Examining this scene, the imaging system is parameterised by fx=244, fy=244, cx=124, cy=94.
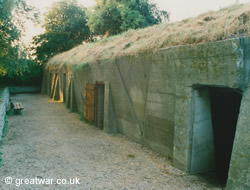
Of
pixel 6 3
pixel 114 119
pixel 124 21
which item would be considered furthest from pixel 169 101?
pixel 124 21

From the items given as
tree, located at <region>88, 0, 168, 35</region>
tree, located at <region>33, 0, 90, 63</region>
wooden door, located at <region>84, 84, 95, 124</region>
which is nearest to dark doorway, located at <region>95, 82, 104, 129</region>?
wooden door, located at <region>84, 84, 95, 124</region>

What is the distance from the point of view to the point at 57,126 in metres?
10.2

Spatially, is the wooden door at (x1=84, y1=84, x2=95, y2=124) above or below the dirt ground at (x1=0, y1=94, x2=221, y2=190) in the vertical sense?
above

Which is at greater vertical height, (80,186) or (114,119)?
(114,119)

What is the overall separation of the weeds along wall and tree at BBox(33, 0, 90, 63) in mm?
16600

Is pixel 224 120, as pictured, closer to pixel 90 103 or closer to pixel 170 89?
pixel 170 89

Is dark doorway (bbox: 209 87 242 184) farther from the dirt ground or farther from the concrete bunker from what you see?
the dirt ground

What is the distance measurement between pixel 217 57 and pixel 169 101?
1.79m

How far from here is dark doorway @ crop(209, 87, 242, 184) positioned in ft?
20.1

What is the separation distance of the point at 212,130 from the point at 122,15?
19.5 m

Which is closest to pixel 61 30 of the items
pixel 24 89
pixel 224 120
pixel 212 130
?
pixel 24 89

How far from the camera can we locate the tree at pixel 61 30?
982 inches

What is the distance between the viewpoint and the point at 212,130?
5633 mm

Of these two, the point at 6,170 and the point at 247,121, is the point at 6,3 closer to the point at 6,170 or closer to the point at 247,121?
the point at 6,170
